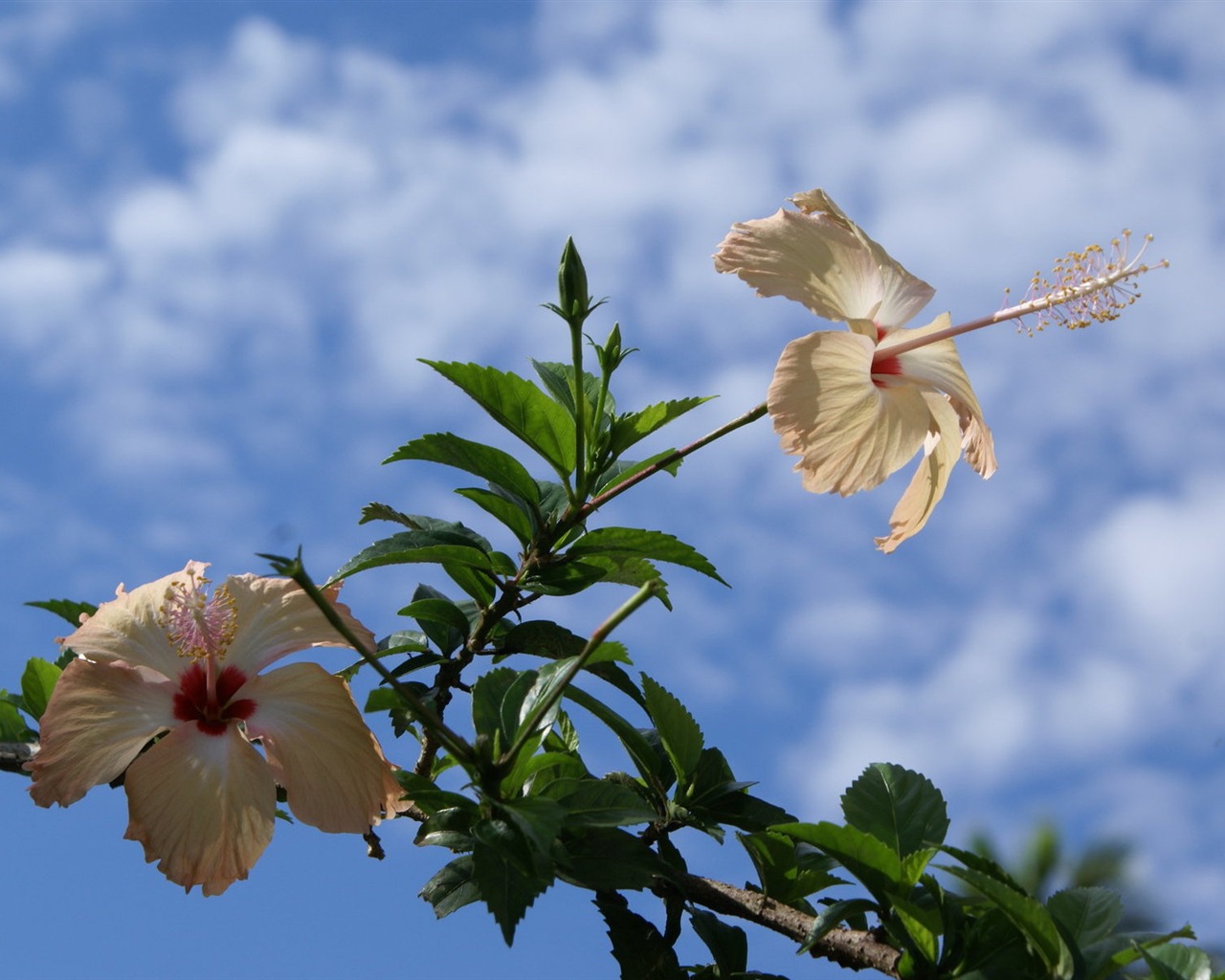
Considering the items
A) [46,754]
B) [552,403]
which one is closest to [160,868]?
[46,754]

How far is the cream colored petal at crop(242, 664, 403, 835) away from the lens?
1807mm

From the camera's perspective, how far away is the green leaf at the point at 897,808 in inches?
68.0

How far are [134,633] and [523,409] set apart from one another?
0.68 m

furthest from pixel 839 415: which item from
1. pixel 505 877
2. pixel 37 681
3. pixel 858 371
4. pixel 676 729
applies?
pixel 37 681

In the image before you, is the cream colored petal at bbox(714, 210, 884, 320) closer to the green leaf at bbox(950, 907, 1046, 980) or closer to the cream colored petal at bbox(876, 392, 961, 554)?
the cream colored petal at bbox(876, 392, 961, 554)

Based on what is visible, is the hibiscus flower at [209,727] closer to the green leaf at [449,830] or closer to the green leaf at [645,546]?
the green leaf at [449,830]

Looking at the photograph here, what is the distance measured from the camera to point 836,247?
2086 mm

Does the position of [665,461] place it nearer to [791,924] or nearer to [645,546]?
[645,546]

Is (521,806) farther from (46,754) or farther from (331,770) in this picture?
(46,754)

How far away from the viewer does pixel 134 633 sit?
195 centimetres

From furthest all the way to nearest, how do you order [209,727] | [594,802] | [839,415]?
[839,415]
[209,727]
[594,802]

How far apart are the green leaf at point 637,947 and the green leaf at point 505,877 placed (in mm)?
331

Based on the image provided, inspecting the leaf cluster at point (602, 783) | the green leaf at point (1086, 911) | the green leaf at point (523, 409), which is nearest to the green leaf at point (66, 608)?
the leaf cluster at point (602, 783)

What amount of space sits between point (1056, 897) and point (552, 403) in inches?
40.0
